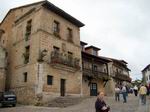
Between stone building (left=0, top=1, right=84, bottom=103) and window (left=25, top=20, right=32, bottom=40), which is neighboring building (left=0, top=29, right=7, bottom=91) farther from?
window (left=25, top=20, right=32, bottom=40)

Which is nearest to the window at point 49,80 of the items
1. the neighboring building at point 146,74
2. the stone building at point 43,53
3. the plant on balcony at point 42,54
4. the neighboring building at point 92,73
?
the stone building at point 43,53

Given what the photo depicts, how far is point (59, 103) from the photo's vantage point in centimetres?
2338

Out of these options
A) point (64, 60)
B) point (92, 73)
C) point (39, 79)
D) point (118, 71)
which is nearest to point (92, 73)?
point (92, 73)

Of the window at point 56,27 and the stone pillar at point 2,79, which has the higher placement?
the window at point 56,27

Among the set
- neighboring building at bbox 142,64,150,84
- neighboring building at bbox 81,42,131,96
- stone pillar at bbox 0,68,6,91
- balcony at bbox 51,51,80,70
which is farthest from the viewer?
neighboring building at bbox 142,64,150,84

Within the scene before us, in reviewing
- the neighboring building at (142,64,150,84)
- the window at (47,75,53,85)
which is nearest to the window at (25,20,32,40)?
the window at (47,75,53,85)

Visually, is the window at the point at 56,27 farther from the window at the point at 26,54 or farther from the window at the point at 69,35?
the window at the point at 26,54

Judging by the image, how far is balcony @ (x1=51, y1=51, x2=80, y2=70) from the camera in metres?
25.8

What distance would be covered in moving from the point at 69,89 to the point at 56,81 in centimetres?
251

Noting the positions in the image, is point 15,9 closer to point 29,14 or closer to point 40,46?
point 29,14

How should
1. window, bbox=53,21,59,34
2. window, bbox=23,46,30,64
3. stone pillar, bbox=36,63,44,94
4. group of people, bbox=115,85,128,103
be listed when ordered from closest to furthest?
group of people, bbox=115,85,128,103
stone pillar, bbox=36,63,44,94
window, bbox=23,46,30,64
window, bbox=53,21,59,34

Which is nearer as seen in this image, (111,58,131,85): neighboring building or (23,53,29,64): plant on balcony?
(23,53,29,64): plant on balcony

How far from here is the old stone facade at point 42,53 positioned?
24.9 metres

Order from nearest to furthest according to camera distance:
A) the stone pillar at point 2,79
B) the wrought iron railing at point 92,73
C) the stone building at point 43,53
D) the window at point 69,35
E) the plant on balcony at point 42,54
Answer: the plant on balcony at point 42,54, the stone building at point 43,53, the stone pillar at point 2,79, the window at point 69,35, the wrought iron railing at point 92,73
